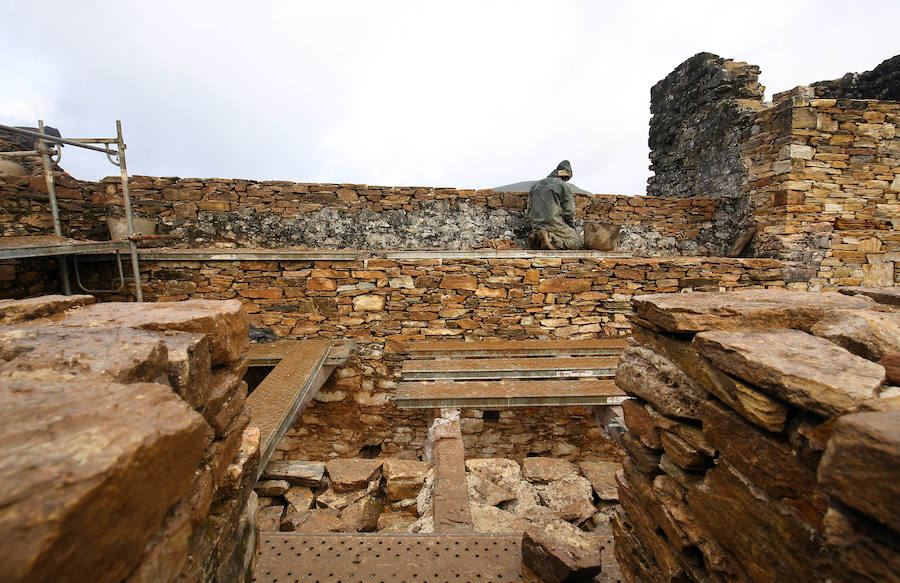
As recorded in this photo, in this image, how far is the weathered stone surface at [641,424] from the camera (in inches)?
→ 74.4

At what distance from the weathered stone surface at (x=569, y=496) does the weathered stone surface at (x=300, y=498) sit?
212 centimetres

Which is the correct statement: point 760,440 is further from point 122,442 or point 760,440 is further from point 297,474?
point 297,474

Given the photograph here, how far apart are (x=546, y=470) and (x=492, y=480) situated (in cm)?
69

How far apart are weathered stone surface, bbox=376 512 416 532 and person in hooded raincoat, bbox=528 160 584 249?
477cm

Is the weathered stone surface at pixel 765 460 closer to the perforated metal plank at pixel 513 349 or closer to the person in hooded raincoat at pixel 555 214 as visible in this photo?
the perforated metal plank at pixel 513 349

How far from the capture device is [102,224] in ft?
19.6

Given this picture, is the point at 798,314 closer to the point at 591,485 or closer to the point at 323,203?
the point at 591,485

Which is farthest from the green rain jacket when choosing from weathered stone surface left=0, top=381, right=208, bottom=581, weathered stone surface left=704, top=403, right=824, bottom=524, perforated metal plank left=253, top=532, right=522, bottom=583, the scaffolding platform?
weathered stone surface left=0, top=381, right=208, bottom=581

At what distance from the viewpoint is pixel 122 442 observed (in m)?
0.75

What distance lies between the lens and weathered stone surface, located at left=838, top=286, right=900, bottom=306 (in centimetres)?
180

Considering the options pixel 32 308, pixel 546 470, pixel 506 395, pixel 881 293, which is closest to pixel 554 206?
pixel 506 395

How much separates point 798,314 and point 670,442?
2.53 feet

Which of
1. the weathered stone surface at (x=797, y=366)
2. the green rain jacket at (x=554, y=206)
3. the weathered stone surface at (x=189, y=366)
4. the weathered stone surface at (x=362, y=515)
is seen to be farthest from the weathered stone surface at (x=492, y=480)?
the green rain jacket at (x=554, y=206)

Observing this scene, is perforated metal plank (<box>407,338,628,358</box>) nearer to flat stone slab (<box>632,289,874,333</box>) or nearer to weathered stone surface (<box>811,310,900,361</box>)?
flat stone slab (<box>632,289,874,333</box>)
